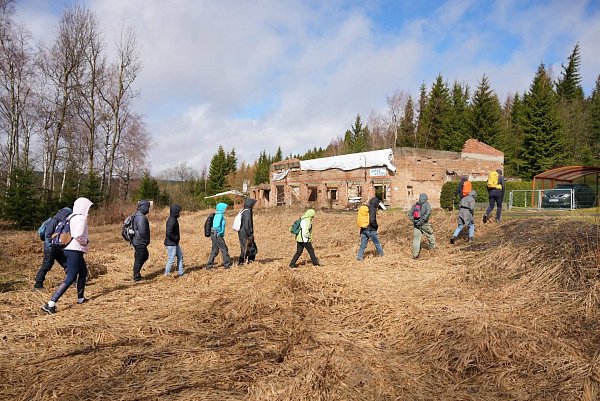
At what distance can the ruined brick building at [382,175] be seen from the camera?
22.4m

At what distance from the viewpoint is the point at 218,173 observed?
192ft

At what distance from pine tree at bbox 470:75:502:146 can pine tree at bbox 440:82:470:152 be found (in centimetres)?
90

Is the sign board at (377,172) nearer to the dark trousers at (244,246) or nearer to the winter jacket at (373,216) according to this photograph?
the winter jacket at (373,216)

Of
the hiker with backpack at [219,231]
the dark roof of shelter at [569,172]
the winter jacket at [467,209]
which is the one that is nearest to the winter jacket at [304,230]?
the hiker with backpack at [219,231]

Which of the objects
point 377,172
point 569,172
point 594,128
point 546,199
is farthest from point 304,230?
point 594,128

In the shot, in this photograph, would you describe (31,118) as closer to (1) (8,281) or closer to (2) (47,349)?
(1) (8,281)

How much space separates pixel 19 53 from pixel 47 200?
9827mm

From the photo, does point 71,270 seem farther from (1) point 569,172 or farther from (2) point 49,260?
(1) point 569,172

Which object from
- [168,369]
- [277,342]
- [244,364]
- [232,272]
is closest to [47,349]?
[168,369]

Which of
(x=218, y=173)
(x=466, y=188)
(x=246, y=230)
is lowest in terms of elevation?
(x=246, y=230)

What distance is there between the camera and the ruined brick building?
22391 mm

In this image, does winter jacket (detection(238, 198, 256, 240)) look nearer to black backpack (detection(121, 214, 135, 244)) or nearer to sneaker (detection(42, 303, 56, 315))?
black backpack (detection(121, 214, 135, 244))

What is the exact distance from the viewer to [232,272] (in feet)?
26.9

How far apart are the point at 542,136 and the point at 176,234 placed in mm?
37636
